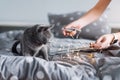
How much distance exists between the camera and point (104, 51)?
60.4 inches

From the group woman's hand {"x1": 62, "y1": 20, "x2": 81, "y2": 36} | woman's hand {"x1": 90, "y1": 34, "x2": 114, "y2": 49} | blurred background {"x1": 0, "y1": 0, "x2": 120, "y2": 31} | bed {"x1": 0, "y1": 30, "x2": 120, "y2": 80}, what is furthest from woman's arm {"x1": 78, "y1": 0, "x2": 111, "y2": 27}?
blurred background {"x1": 0, "y1": 0, "x2": 120, "y2": 31}

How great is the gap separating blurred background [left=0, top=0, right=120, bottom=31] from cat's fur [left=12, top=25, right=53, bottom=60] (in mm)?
1446

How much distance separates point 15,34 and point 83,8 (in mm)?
874

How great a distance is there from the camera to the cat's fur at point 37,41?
4.43 feet

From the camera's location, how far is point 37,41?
1354 mm

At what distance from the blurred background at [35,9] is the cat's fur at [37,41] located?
145 centimetres

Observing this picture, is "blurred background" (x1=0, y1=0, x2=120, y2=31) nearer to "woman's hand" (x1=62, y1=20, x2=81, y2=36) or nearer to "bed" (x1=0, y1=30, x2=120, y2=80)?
"woman's hand" (x1=62, y1=20, x2=81, y2=36)

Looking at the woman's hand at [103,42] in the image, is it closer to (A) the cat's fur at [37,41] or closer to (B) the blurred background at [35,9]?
(A) the cat's fur at [37,41]

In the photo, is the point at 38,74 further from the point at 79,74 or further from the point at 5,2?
the point at 5,2

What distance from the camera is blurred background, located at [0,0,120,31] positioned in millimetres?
2807

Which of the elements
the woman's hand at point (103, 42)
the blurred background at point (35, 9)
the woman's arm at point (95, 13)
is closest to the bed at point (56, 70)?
the woman's hand at point (103, 42)

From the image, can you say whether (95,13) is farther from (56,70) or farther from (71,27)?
(56,70)

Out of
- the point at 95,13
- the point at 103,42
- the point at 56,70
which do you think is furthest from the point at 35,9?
the point at 56,70

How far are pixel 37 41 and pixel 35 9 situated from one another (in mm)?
1568
